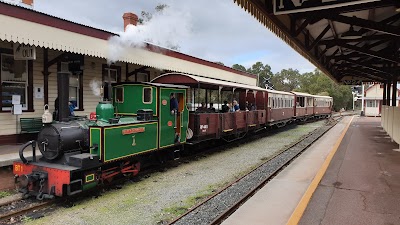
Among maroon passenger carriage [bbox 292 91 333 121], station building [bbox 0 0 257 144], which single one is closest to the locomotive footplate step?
station building [bbox 0 0 257 144]

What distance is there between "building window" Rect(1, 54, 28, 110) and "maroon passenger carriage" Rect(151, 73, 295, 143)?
380cm

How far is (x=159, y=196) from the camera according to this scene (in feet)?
23.1

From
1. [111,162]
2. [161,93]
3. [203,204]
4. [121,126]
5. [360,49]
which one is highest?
[360,49]

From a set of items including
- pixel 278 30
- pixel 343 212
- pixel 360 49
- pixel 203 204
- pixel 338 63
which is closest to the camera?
pixel 343 212

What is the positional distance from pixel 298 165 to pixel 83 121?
597 cm

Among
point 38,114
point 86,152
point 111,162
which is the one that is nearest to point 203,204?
point 111,162

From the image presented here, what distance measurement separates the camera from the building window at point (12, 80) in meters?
8.74

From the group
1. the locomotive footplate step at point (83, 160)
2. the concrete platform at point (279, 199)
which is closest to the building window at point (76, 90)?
the locomotive footplate step at point (83, 160)

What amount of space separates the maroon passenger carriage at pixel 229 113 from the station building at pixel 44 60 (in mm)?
2323

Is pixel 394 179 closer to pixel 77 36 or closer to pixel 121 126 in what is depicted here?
pixel 121 126

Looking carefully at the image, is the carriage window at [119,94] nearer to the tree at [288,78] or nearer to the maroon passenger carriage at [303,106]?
the maroon passenger carriage at [303,106]

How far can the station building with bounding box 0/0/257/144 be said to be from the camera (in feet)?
26.5

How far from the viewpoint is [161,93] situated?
8.73m

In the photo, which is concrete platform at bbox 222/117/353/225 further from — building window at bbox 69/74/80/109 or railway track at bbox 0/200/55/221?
building window at bbox 69/74/80/109
